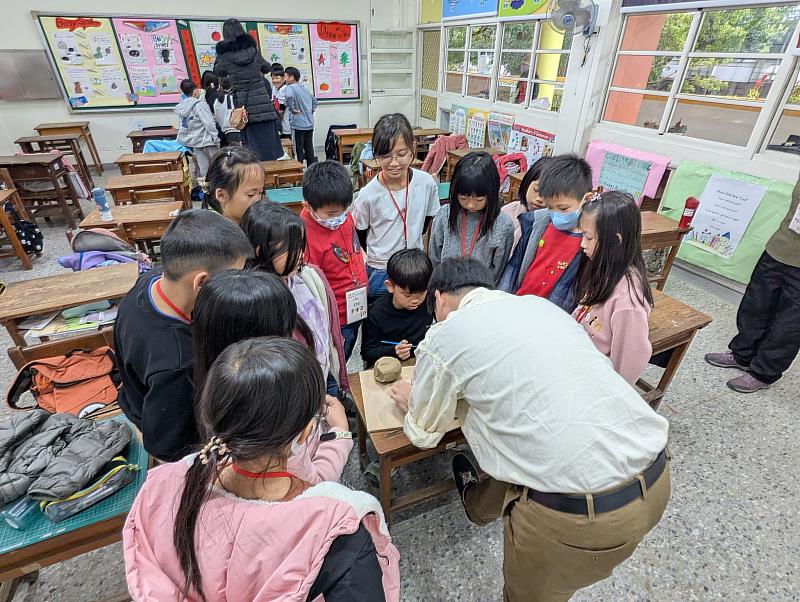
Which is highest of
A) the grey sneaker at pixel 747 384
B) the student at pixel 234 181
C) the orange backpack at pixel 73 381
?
the student at pixel 234 181

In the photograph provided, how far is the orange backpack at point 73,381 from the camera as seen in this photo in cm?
152

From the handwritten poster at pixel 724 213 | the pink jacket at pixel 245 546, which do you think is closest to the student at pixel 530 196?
the pink jacket at pixel 245 546

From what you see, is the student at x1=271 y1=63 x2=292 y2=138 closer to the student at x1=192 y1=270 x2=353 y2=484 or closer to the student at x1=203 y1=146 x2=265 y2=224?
the student at x1=203 y1=146 x2=265 y2=224

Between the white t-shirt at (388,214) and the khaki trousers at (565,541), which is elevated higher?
the white t-shirt at (388,214)

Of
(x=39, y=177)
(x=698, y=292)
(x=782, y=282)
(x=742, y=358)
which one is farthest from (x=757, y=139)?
(x=39, y=177)

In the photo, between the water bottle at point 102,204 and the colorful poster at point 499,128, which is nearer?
the water bottle at point 102,204

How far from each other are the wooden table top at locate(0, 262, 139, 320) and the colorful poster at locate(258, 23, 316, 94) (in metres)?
5.75

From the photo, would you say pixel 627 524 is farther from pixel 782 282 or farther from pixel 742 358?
pixel 742 358

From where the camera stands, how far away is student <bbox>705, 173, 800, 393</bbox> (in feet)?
6.26

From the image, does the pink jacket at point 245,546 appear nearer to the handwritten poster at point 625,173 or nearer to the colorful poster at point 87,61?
the handwritten poster at point 625,173

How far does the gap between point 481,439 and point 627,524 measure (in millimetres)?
348

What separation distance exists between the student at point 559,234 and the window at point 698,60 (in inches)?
89.5

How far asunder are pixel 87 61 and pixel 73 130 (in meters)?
1.06

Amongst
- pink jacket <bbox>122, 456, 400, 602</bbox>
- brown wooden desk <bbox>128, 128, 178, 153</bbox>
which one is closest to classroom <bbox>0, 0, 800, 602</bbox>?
pink jacket <bbox>122, 456, 400, 602</bbox>
